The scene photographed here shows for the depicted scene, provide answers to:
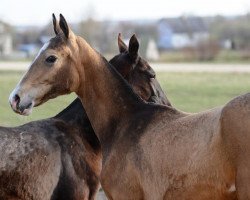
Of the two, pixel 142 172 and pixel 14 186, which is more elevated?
pixel 142 172

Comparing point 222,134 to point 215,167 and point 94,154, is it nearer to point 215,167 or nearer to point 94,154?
point 215,167

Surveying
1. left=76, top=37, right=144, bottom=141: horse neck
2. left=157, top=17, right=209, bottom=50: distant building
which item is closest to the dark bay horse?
left=76, top=37, right=144, bottom=141: horse neck

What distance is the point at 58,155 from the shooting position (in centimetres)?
791

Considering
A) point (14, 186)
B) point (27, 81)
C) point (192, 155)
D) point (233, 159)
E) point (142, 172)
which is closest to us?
Result: point (233, 159)

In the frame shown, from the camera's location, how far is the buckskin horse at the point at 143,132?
222 inches

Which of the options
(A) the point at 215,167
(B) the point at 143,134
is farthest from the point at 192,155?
(B) the point at 143,134

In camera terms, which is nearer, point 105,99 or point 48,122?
point 105,99

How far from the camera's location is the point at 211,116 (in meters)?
5.93

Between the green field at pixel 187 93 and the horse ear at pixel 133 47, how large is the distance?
794 centimetres

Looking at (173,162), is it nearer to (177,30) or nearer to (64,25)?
(64,25)

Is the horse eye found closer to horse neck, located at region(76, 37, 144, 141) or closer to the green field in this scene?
horse neck, located at region(76, 37, 144, 141)

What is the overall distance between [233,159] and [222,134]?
8.2 inches

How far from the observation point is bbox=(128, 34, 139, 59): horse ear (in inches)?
318

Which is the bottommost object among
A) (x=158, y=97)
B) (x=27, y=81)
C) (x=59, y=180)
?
(x=59, y=180)
